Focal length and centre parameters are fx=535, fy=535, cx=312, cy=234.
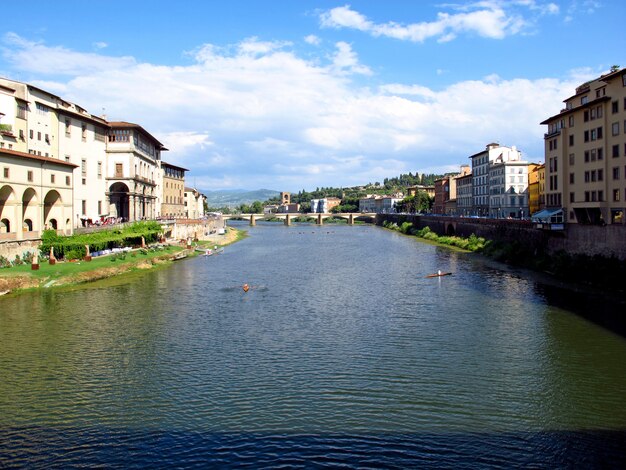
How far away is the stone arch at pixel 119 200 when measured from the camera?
80000mm

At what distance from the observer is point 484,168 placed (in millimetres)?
116312

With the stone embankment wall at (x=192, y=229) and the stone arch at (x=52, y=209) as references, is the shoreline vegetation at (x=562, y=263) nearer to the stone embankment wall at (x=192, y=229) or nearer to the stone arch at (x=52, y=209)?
the stone embankment wall at (x=192, y=229)

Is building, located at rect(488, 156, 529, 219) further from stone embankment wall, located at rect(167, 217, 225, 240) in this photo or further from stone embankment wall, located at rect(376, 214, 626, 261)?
stone embankment wall, located at rect(167, 217, 225, 240)

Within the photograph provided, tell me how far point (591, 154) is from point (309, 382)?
1725 inches

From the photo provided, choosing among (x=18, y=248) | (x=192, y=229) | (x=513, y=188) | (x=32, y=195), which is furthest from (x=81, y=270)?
(x=513, y=188)

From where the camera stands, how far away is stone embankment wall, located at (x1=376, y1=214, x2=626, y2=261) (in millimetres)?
44000

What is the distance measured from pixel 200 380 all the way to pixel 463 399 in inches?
407

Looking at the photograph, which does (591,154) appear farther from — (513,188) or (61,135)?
(61,135)

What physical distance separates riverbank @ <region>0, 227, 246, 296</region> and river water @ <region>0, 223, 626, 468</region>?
101 inches

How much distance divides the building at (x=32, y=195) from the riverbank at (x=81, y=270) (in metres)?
4.65

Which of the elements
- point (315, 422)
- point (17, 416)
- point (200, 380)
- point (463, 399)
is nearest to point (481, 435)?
point (463, 399)

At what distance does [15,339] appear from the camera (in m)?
27.6

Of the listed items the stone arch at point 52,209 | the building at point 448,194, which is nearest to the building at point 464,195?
the building at point 448,194

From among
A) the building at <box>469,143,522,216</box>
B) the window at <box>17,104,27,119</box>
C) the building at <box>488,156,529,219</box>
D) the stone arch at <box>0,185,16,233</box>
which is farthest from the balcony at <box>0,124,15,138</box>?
the building at <box>469,143,522,216</box>
